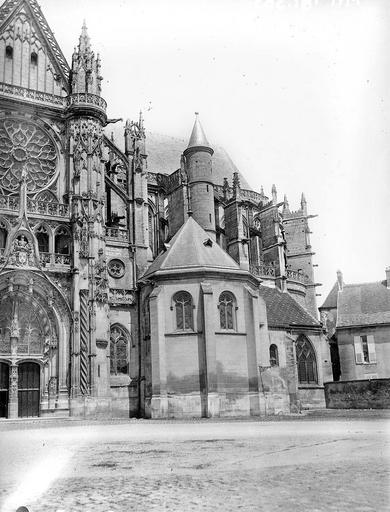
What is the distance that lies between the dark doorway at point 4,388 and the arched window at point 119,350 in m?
5.43

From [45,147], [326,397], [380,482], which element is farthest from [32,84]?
[380,482]

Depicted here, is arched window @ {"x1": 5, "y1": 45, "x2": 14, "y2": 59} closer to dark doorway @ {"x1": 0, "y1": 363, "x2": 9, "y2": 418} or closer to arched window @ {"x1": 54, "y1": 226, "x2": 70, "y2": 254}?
arched window @ {"x1": 54, "y1": 226, "x2": 70, "y2": 254}

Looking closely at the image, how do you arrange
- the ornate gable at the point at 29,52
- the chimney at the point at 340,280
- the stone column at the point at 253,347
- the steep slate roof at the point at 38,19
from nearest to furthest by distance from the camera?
the stone column at the point at 253,347 < the ornate gable at the point at 29,52 < the steep slate roof at the point at 38,19 < the chimney at the point at 340,280

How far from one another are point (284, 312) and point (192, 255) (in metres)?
11.4

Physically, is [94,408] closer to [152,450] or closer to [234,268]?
[234,268]

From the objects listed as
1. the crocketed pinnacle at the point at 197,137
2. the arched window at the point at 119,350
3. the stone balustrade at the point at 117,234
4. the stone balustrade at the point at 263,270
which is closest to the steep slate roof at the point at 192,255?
the stone balustrade at the point at 117,234

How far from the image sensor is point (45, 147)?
34531mm

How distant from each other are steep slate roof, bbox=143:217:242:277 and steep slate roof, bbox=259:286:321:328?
303 inches

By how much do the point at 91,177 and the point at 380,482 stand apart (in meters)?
27.8

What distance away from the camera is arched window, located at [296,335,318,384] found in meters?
37.0

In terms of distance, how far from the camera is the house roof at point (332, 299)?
160ft

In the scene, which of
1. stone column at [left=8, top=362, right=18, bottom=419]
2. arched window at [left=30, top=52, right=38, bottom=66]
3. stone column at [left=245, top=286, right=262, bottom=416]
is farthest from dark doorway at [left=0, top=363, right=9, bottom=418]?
arched window at [left=30, top=52, right=38, bottom=66]

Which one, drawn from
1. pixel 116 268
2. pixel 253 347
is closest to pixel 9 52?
pixel 116 268

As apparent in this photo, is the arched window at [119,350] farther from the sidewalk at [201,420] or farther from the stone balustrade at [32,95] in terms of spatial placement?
the stone balustrade at [32,95]
